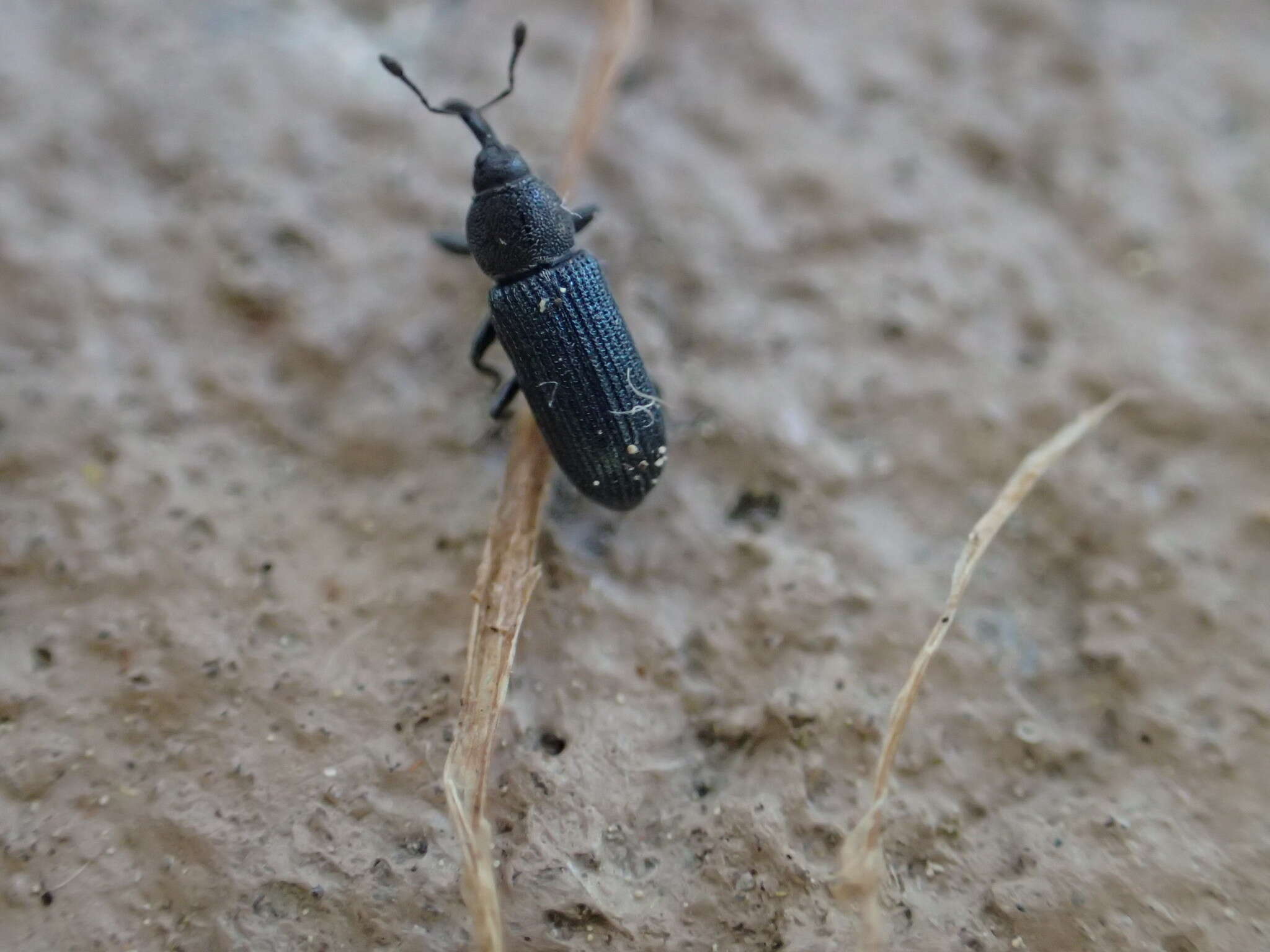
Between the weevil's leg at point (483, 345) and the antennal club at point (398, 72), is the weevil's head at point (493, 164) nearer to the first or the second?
the antennal club at point (398, 72)

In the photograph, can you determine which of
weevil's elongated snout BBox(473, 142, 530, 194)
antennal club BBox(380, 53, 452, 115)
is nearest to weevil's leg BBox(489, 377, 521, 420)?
weevil's elongated snout BBox(473, 142, 530, 194)

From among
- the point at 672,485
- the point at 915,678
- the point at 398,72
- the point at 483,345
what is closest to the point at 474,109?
the point at 398,72

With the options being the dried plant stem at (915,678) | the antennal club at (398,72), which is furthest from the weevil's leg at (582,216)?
the dried plant stem at (915,678)

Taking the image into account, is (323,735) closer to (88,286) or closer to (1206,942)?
(88,286)

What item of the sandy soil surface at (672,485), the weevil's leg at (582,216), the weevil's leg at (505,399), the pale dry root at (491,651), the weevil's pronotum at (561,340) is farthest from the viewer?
the weevil's leg at (582,216)

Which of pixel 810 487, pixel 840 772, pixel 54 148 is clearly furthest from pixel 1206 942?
pixel 54 148

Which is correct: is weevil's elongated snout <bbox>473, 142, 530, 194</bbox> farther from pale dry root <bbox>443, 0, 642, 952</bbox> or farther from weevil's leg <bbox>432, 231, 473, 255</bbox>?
pale dry root <bbox>443, 0, 642, 952</bbox>
